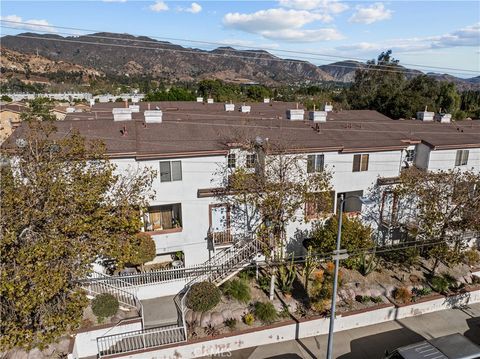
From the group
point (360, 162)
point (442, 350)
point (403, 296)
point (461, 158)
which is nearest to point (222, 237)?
point (360, 162)

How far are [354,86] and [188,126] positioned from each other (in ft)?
232

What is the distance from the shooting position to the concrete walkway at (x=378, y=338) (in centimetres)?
1636

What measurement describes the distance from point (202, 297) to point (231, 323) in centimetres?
195

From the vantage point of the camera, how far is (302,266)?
21.1 metres

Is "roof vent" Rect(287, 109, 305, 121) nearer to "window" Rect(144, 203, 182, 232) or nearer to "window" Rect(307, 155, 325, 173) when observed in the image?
"window" Rect(307, 155, 325, 173)

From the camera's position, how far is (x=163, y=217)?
836 inches

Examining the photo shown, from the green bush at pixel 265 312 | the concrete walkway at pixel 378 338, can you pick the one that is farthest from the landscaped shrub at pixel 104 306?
the green bush at pixel 265 312

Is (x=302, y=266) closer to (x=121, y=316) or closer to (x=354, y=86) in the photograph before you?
(x=121, y=316)

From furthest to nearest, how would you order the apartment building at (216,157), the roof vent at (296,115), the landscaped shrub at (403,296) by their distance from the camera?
1. the roof vent at (296,115)
2. the apartment building at (216,157)
3. the landscaped shrub at (403,296)

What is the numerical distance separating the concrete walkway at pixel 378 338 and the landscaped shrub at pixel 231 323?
1.16m

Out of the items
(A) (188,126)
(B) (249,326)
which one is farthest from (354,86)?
(B) (249,326)

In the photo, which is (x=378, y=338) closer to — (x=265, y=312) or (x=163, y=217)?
(x=265, y=312)

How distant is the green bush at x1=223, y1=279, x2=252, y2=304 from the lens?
18.6 meters

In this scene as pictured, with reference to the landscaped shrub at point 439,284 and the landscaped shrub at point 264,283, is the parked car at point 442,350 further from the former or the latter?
the landscaped shrub at point 264,283
